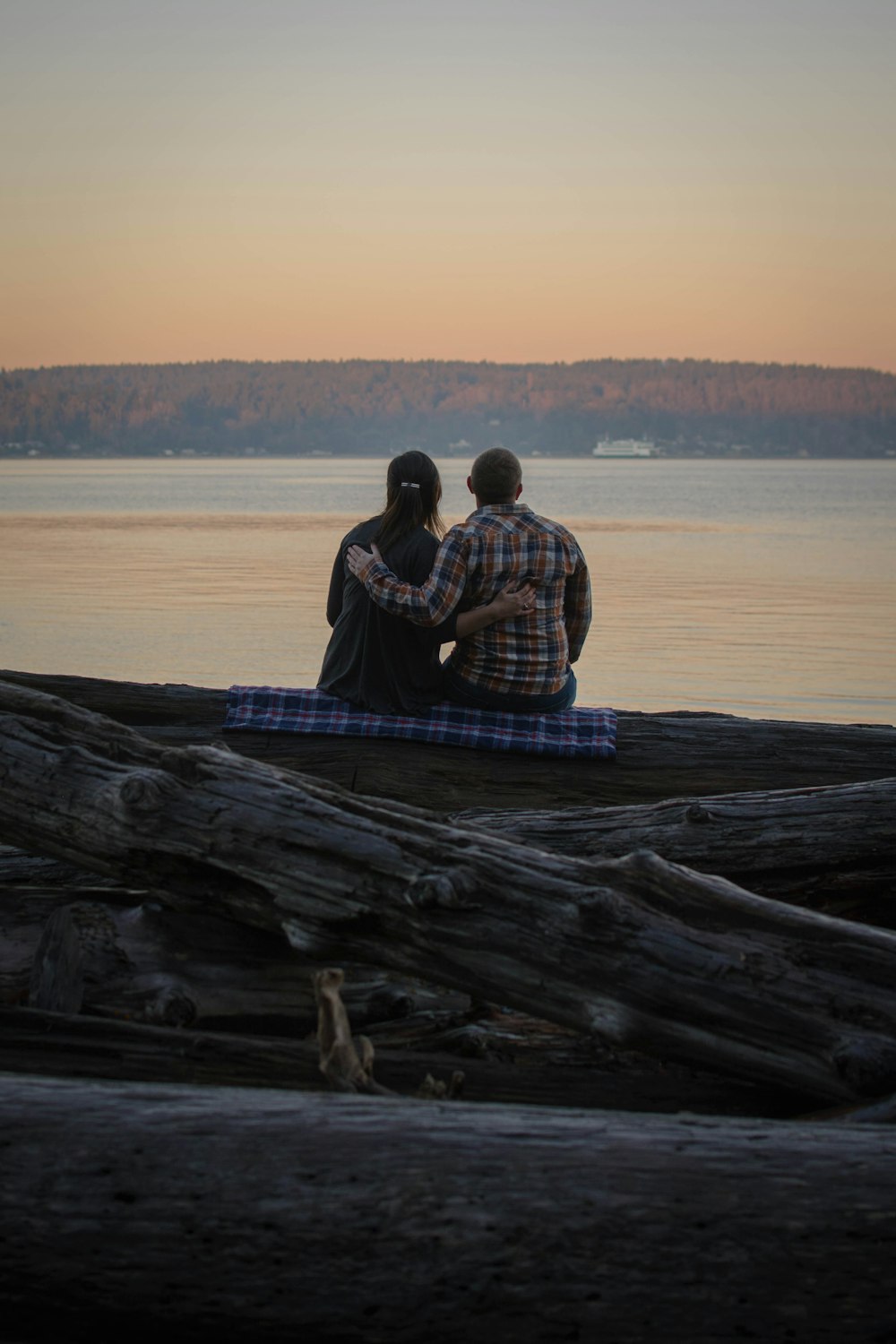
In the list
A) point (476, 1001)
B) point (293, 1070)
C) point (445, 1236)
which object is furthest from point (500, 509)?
point (445, 1236)

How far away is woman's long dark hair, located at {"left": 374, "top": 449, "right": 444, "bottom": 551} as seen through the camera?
18.5 ft

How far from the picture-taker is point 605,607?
25.1m

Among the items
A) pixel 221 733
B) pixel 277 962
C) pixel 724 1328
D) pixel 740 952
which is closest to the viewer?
pixel 724 1328

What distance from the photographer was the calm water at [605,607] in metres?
17.0

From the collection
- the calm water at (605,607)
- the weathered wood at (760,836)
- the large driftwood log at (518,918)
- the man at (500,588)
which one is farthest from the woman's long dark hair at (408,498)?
the calm water at (605,607)

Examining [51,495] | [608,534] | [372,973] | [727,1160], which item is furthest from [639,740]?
[51,495]

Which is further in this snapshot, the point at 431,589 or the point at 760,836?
the point at 431,589

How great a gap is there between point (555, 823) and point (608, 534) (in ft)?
154

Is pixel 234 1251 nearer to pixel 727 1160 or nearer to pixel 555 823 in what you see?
pixel 727 1160

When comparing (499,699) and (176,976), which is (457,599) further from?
(176,976)

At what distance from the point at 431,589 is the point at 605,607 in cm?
1986

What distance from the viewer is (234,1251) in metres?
2.55

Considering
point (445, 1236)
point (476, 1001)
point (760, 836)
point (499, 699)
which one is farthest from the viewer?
point (499, 699)

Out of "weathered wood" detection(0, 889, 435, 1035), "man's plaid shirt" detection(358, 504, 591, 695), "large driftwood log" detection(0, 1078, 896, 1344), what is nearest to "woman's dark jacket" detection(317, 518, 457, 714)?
"man's plaid shirt" detection(358, 504, 591, 695)
